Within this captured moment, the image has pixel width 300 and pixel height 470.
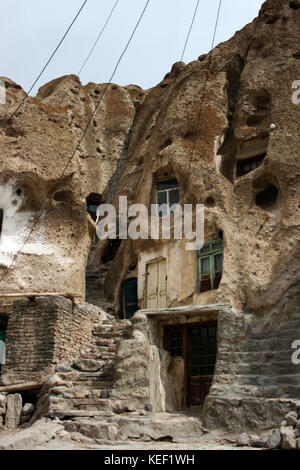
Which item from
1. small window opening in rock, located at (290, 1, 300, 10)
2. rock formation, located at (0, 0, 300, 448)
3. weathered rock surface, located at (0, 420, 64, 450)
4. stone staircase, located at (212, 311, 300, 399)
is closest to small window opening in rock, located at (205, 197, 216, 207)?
rock formation, located at (0, 0, 300, 448)

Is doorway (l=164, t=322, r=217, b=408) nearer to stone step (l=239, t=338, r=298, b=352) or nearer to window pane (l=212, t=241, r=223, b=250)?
stone step (l=239, t=338, r=298, b=352)

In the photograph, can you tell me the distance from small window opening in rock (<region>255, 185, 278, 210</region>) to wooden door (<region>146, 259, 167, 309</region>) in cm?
361

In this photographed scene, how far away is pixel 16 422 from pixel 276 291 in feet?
23.2

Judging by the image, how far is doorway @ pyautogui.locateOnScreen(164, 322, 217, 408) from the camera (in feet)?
40.4

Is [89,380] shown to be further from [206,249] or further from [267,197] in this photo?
[267,197]

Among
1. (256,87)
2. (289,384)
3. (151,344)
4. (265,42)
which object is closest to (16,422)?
(151,344)

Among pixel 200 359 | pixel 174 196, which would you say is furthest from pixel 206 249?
pixel 200 359

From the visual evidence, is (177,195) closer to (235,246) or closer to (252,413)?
(235,246)

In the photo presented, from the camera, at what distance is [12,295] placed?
14.0 metres

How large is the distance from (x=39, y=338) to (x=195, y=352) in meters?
3.94

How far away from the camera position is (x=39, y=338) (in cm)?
1222

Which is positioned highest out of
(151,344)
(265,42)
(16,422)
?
(265,42)

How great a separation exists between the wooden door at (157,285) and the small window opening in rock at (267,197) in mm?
3615

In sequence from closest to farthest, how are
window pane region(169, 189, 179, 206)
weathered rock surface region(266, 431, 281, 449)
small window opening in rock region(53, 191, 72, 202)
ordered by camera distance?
weathered rock surface region(266, 431, 281, 449) → small window opening in rock region(53, 191, 72, 202) → window pane region(169, 189, 179, 206)
